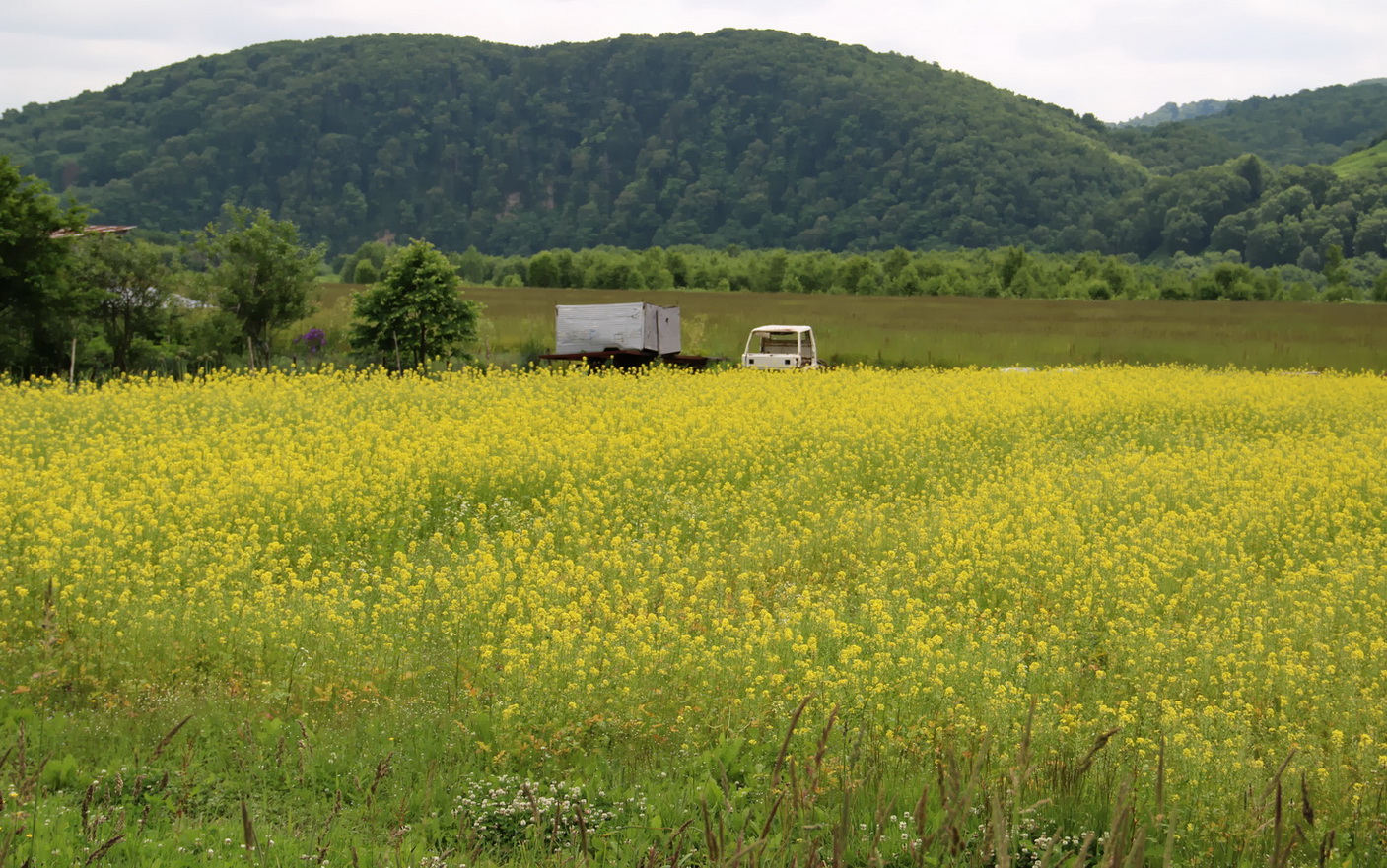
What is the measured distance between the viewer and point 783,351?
3131 cm

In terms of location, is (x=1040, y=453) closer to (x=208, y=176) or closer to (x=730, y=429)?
(x=730, y=429)

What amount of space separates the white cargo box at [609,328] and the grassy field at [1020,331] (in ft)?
7.89

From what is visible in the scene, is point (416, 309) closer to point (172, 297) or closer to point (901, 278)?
point (172, 297)

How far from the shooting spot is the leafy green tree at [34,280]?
74.9ft

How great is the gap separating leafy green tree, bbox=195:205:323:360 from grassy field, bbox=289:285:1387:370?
19.2 ft

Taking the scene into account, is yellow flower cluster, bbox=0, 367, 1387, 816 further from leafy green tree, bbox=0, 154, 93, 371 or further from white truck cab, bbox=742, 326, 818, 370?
white truck cab, bbox=742, 326, 818, 370

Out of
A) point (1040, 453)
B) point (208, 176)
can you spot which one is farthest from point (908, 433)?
point (208, 176)

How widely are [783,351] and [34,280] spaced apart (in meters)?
18.7

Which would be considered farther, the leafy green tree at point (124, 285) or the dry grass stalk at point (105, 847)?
the leafy green tree at point (124, 285)

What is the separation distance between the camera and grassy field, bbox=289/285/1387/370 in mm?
36750

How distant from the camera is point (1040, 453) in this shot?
1579cm

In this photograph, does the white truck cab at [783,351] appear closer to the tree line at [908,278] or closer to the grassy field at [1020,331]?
the grassy field at [1020,331]

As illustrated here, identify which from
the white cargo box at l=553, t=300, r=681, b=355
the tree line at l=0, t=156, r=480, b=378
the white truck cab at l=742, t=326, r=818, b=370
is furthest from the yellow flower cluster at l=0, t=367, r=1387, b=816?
the white cargo box at l=553, t=300, r=681, b=355

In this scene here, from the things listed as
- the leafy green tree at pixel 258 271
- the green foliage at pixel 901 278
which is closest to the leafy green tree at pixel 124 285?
the leafy green tree at pixel 258 271
